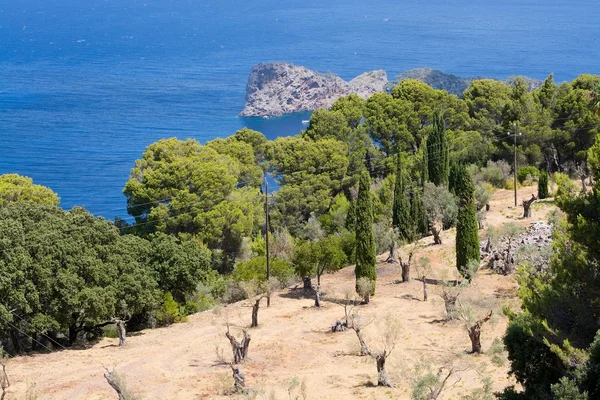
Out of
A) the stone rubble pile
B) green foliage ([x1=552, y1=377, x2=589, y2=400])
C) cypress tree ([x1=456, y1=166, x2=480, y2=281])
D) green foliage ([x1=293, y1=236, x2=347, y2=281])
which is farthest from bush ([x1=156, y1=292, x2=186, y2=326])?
green foliage ([x1=552, y1=377, x2=589, y2=400])

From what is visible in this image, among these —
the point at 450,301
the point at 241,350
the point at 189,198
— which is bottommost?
the point at 241,350

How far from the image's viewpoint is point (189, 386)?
83.9ft

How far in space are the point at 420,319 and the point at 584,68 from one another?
119 metres

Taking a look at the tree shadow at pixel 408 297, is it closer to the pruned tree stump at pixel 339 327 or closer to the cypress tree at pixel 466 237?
the cypress tree at pixel 466 237

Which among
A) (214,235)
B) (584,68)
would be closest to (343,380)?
(214,235)

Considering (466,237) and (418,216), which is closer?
(466,237)

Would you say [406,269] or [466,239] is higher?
[466,239]

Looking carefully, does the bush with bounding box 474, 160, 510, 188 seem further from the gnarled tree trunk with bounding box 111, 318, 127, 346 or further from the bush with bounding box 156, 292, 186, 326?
the gnarled tree trunk with bounding box 111, 318, 127, 346

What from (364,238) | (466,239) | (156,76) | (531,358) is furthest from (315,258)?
(156,76)

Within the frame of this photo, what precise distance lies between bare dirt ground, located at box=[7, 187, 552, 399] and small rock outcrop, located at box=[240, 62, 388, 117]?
94584 mm

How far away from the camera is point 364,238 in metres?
36.4

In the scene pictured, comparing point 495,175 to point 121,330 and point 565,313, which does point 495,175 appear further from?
point 565,313

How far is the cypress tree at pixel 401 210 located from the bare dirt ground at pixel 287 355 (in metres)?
7.45

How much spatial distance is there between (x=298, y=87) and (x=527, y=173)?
82432 millimetres
